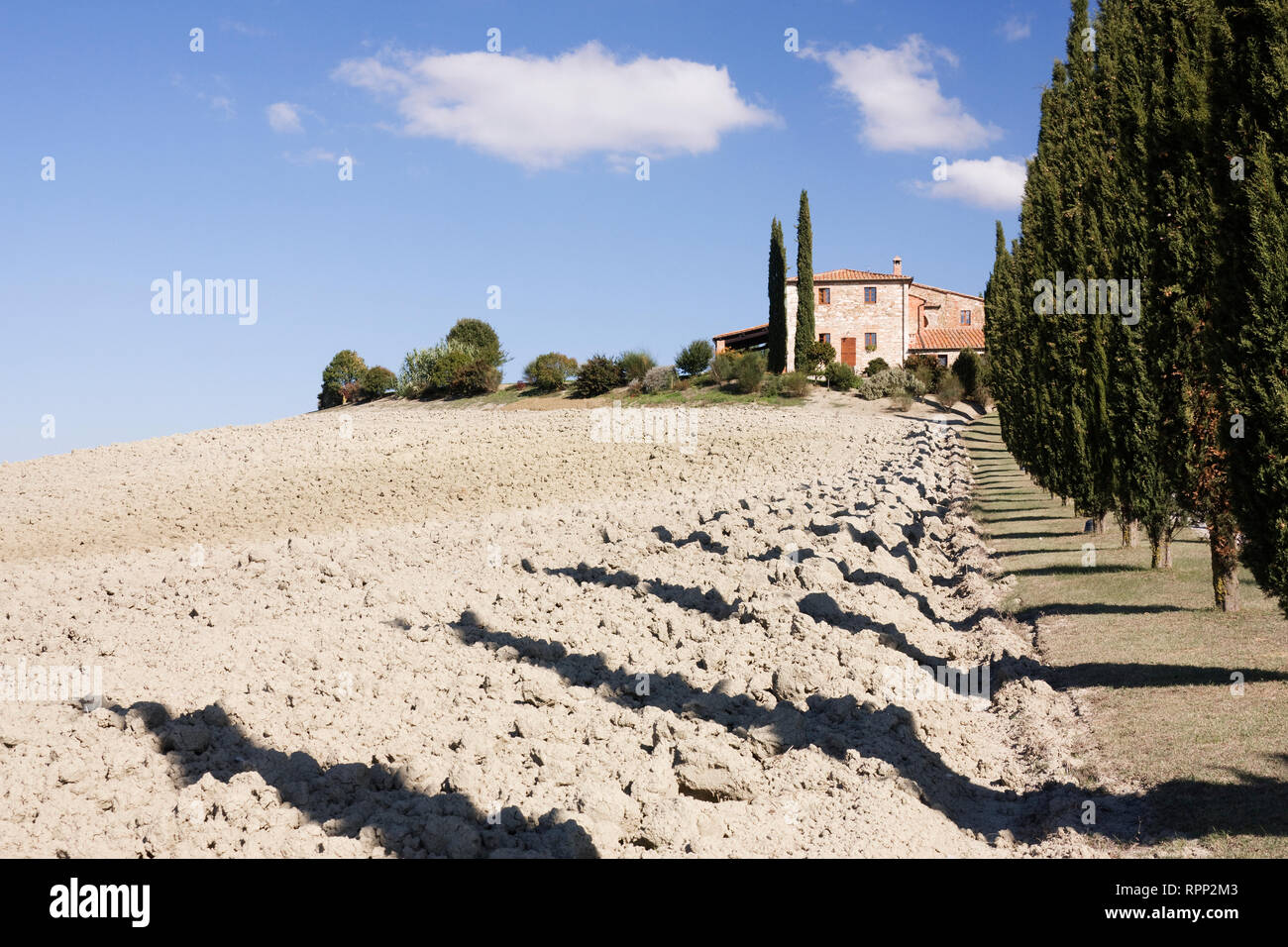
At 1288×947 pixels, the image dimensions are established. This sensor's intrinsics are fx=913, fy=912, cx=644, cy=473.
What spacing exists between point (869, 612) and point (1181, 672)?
265 centimetres

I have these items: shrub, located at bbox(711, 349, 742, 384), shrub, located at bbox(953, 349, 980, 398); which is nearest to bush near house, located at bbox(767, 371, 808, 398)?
shrub, located at bbox(711, 349, 742, 384)

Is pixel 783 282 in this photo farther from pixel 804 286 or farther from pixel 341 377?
pixel 341 377

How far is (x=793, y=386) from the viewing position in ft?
127

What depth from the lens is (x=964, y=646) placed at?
8594 mm

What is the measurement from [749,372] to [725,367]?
64.4 inches

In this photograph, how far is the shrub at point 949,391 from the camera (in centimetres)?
3934

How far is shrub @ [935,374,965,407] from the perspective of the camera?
3934 centimetres

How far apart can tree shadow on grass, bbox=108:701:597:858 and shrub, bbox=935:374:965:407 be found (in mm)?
37446

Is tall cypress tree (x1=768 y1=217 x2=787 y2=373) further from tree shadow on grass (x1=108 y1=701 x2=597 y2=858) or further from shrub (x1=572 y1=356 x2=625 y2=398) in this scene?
tree shadow on grass (x1=108 y1=701 x2=597 y2=858)

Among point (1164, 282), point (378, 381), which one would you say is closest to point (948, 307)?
point (378, 381)

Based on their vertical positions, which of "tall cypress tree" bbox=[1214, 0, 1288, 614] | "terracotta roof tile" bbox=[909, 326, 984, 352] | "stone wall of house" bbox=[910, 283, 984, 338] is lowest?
"tall cypress tree" bbox=[1214, 0, 1288, 614]

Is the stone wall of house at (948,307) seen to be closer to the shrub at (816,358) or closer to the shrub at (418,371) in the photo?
the shrub at (816,358)
